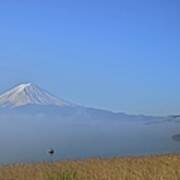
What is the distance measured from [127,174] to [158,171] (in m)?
1.47

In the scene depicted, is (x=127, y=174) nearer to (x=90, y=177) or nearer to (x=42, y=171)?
(x=90, y=177)

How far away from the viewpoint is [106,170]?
90.5 feet

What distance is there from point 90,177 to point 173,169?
12.0 feet

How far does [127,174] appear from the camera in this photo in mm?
25875

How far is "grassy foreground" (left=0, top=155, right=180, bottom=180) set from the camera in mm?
25453

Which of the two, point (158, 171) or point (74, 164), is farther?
point (74, 164)

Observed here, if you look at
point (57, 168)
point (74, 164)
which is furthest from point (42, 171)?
point (74, 164)

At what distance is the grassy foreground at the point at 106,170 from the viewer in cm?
2545

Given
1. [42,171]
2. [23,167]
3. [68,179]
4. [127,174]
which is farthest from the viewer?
[23,167]

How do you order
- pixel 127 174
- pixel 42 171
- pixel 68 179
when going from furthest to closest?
pixel 42 171
pixel 127 174
pixel 68 179

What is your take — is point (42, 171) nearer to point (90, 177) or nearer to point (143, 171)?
point (90, 177)

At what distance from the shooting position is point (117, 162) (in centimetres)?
2998

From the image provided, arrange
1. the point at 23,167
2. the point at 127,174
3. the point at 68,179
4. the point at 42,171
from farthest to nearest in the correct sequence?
the point at 23,167, the point at 42,171, the point at 127,174, the point at 68,179

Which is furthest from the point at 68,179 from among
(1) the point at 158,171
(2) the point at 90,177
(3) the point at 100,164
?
(3) the point at 100,164
